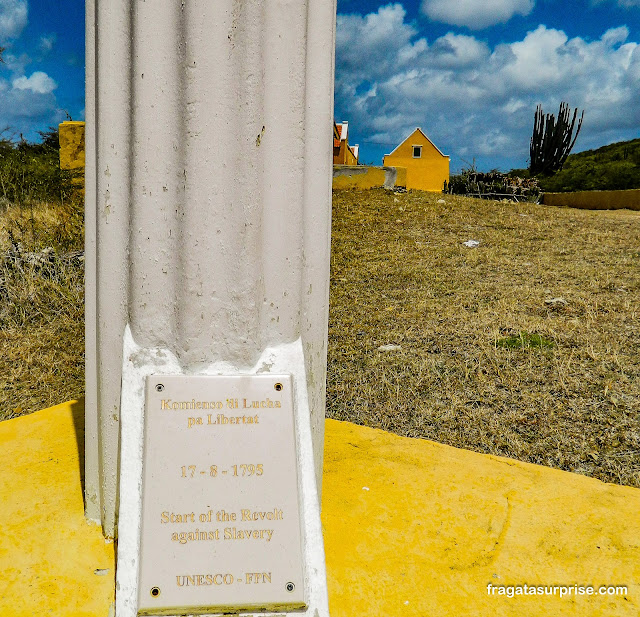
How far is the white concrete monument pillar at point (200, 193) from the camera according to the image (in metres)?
1.48

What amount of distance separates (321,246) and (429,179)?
25.0 metres

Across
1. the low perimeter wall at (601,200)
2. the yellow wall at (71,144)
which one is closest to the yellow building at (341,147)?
the low perimeter wall at (601,200)

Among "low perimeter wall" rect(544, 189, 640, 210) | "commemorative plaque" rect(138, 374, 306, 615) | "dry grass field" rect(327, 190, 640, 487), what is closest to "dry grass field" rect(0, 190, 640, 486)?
"dry grass field" rect(327, 190, 640, 487)

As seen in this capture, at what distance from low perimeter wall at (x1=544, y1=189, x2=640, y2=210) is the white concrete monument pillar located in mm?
12432

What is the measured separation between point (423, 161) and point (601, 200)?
530 inches

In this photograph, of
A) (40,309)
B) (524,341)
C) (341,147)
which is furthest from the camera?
(341,147)

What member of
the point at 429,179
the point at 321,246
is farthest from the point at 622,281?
the point at 429,179

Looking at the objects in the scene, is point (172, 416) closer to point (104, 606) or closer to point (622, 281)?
point (104, 606)

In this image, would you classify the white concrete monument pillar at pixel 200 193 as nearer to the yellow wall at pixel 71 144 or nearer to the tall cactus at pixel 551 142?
the yellow wall at pixel 71 144

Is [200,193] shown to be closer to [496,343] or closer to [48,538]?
[48,538]

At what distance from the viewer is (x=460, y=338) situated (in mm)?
3881

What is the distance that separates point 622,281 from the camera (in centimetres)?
535

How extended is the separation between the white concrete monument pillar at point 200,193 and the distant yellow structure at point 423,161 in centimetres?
2458

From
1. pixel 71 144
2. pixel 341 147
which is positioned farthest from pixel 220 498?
pixel 341 147
